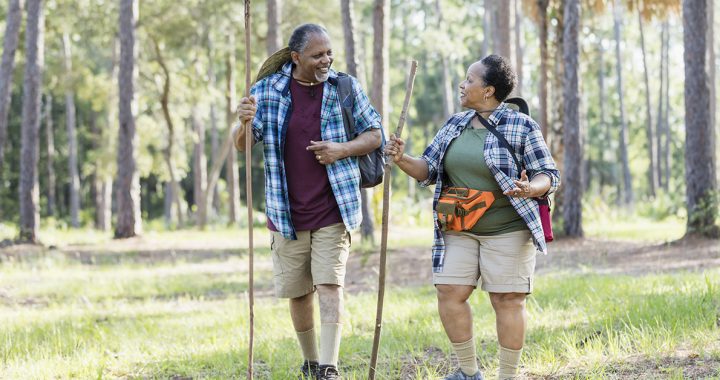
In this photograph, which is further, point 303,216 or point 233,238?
point 233,238

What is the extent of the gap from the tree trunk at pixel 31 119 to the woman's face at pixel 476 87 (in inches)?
618

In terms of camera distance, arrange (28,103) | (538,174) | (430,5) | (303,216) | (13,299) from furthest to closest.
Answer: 1. (430,5)
2. (28,103)
3. (13,299)
4. (303,216)
5. (538,174)

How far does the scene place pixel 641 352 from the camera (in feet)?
17.6

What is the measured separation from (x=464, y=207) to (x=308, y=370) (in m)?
1.57

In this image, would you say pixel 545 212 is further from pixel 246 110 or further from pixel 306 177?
pixel 246 110

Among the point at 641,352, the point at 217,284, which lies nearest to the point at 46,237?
the point at 217,284

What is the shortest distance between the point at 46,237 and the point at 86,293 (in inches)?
495

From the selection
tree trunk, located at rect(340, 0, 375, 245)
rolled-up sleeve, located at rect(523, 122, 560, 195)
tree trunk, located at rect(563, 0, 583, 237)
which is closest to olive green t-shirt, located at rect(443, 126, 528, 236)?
rolled-up sleeve, located at rect(523, 122, 560, 195)

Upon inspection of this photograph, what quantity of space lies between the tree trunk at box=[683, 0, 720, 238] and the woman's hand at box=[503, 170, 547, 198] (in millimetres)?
10040

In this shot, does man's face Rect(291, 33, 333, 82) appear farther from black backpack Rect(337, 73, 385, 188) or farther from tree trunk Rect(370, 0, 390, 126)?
tree trunk Rect(370, 0, 390, 126)

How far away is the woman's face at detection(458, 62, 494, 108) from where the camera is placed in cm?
472

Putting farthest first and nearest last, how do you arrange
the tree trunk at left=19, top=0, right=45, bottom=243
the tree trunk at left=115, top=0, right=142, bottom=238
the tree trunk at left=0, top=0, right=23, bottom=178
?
the tree trunk at left=115, top=0, right=142, bottom=238, the tree trunk at left=19, top=0, right=45, bottom=243, the tree trunk at left=0, top=0, right=23, bottom=178

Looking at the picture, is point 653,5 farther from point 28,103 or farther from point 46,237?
point 46,237

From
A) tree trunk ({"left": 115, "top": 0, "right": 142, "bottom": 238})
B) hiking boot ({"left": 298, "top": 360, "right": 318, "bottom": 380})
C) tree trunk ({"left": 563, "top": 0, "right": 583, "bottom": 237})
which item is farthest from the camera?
tree trunk ({"left": 115, "top": 0, "right": 142, "bottom": 238})
